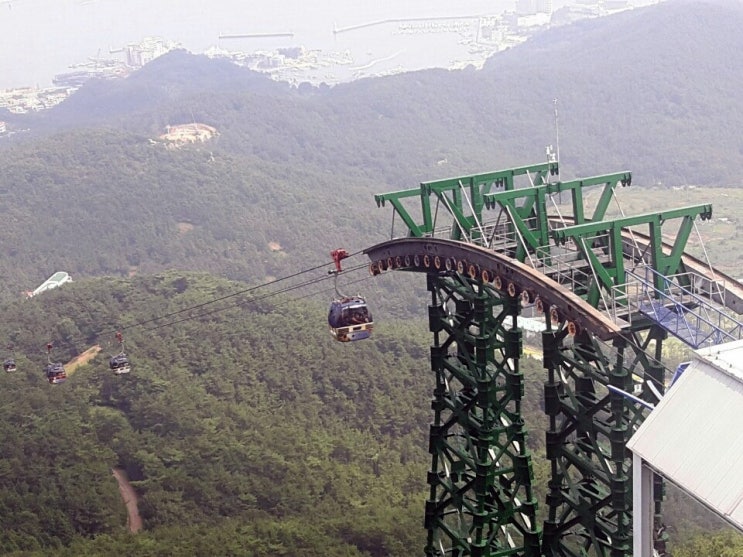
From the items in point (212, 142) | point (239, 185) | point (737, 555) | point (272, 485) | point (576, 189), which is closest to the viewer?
point (576, 189)

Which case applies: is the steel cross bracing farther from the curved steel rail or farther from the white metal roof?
the white metal roof

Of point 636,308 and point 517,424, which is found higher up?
point 636,308

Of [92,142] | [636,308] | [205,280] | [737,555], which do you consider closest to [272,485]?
[737,555]

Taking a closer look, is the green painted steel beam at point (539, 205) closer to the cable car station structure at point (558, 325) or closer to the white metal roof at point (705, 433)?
the cable car station structure at point (558, 325)

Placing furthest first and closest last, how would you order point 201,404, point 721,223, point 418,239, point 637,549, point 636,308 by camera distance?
point 721,223
point 201,404
point 418,239
point 636,308
point 637,549

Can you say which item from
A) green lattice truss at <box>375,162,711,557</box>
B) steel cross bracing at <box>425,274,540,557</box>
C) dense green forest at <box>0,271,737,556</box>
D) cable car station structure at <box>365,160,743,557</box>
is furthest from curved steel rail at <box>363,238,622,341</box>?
dense green forest at <box>0,271,737,556</box>

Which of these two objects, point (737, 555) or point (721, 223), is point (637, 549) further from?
point (721, 223)

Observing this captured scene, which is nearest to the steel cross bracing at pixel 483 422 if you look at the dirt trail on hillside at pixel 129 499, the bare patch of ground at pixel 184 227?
the dirt trail on hillside at pixel 129 499
